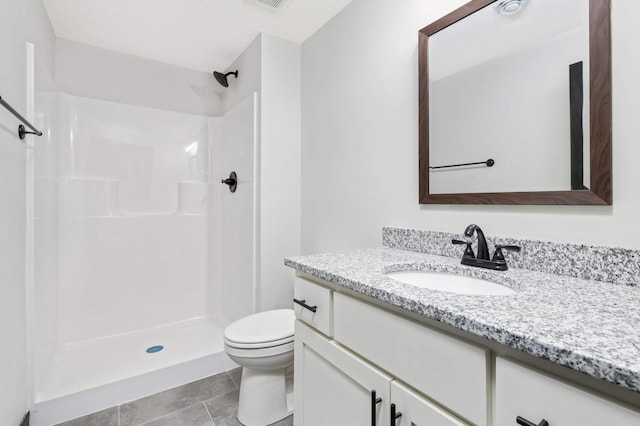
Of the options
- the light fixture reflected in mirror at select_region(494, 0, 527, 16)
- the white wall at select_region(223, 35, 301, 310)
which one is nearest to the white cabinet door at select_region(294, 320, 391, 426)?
the white wall at select_region(223, 35, 301, 310)

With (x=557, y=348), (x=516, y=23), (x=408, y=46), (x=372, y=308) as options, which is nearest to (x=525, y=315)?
(x=557, y=348)

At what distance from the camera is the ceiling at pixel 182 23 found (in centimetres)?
178

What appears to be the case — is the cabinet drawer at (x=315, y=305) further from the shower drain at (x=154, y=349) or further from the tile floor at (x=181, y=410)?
the shower drain at (x=154, y=349)

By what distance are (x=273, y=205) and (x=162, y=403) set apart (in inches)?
51.1

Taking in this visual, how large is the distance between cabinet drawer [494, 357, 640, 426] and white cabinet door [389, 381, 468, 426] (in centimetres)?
12

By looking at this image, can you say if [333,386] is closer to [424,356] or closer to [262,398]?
[424,356]

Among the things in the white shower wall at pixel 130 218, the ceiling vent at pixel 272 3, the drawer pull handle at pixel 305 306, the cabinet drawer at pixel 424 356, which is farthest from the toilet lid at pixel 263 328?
the ceiling vent at pixel 272 3

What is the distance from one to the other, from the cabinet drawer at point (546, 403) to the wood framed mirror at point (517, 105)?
2.09ft

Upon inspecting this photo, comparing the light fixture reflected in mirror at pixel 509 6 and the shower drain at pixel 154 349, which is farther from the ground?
the light fixture reflected in mirror at pixel 509 6

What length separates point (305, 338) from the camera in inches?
45.3

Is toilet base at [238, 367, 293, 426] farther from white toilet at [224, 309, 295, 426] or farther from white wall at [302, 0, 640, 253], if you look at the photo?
white wall at [302, 0, 640, 253]

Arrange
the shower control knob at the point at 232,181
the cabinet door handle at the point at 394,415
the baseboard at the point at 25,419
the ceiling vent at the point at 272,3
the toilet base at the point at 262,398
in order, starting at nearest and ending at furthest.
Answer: the cabinet door handle at the point at 394,415
the baseboard at the point at 25,419
the toilet base at the point at 262,398
the ceiling vent at the point at 272,3
the shower control knob at the point at 232,181

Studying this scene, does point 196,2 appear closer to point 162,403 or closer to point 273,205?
point 273,205

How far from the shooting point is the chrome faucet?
1.01 m
